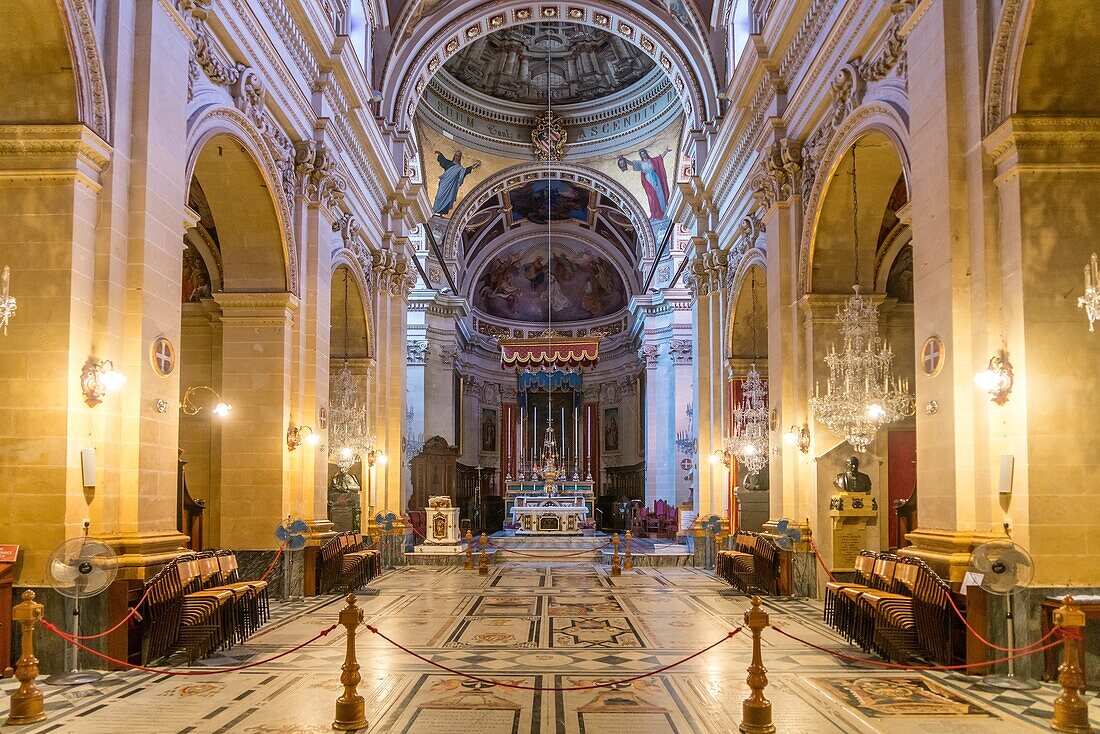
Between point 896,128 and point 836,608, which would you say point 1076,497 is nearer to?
point 836,608

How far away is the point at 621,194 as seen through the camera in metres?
32.9

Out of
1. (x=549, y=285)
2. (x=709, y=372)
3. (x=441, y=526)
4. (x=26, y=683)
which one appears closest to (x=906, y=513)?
(x=709, y=372)

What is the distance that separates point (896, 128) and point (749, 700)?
7072mm

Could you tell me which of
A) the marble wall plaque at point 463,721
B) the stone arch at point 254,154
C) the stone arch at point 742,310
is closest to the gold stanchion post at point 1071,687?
the marble wall plaque at point 463,721

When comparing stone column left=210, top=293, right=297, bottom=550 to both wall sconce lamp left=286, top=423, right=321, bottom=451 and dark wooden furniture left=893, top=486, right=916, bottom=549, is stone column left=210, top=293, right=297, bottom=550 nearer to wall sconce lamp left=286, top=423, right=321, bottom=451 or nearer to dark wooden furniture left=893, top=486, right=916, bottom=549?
wall sconce lamp left=286, top=423, right=321, bottom=451

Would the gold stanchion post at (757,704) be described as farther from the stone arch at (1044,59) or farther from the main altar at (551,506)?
the main altar at (551,506)

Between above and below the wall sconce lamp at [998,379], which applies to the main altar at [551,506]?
below

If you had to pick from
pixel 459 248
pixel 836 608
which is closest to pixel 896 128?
pixel 836 608

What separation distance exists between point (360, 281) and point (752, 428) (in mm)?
8578

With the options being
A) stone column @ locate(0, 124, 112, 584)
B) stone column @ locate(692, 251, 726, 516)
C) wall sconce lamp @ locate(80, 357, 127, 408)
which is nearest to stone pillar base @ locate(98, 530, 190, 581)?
stone column @ locate(0, 124, 112, 584)

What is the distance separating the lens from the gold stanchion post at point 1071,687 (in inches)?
249

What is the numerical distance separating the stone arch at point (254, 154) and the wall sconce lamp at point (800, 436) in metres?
8.09

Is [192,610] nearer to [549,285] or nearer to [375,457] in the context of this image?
[375,457]

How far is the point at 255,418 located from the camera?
1408 cm
